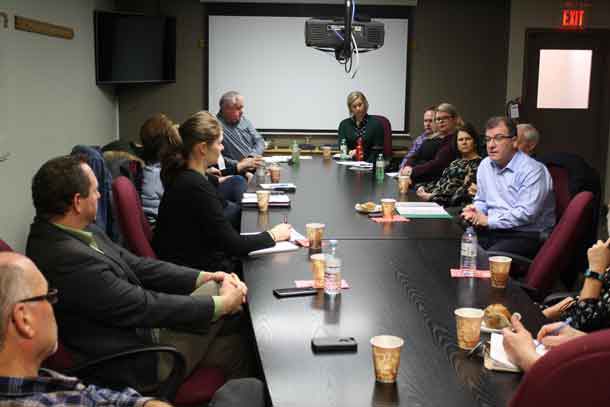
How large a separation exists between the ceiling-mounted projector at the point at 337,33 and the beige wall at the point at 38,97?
2113 millimetres

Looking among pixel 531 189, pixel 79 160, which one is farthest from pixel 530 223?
pixel 79 160

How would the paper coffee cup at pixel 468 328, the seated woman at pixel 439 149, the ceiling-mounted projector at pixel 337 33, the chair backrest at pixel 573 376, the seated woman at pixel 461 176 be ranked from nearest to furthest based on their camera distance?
the chair backrest at pixel 573 376, the paper coffee cup at pixel 468 328, the ceiling-mounted projector at pixel 337 33, the seated woman at pixel 461 176, the seated woman at pixel 439 149

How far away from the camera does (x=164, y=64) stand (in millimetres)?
8031

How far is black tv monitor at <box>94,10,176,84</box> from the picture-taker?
23.4 ft

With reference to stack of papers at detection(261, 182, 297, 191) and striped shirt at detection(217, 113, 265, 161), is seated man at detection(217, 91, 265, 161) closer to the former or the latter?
→ striped shirt at detection(217, 113, 265, 161)

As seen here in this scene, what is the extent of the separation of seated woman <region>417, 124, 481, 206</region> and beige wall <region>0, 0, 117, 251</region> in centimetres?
284

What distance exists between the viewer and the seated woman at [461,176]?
4.98 meters

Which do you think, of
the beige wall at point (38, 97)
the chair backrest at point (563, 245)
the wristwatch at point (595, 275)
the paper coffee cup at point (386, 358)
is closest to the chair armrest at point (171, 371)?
the paper coffee cup at point (386, 358)

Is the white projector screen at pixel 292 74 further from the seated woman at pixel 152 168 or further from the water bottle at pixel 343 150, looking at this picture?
the seated woman at pixel 152 168

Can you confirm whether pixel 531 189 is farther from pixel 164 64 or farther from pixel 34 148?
pixel 164 64

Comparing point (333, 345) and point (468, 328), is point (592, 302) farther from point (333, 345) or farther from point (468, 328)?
point (333, 345)

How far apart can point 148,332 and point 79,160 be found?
0.64m

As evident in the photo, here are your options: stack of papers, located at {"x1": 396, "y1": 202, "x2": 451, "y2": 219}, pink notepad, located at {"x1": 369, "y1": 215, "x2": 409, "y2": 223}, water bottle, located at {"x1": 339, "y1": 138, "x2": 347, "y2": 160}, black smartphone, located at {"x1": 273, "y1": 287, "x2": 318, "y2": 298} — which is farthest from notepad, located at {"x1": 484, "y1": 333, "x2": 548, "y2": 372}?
water bottle, located at {"x1": 339, "y1": 138, "x2": 347, "y2": 160}

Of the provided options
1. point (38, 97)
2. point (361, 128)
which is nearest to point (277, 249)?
point (38, 97)
